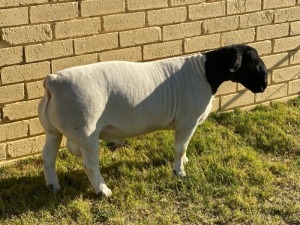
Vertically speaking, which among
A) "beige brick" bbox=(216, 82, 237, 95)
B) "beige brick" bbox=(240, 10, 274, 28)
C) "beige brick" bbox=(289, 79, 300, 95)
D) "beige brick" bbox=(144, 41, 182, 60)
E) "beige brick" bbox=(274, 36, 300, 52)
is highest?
"beige brick" bbox=(240, 10, 274, 28)

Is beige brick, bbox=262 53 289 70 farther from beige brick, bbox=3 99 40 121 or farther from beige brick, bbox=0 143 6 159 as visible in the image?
beige brick, bbox=0 143 6 159

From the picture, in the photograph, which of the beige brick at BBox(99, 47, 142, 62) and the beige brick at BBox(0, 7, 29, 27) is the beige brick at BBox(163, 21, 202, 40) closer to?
the beige brick at BBox(99, 47, 142, 62)

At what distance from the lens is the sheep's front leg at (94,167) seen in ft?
15.3

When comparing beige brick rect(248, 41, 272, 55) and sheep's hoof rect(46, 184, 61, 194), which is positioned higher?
beige brick rect(248, 41, 272, 55)

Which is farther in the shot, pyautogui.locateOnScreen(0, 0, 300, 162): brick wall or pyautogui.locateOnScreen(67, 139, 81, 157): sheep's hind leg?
pyautogui.locateOnScreen(0, 0, 300, 162): brick wall

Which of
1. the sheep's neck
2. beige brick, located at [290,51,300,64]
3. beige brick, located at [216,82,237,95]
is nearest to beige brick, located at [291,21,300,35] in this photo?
beige brick, located at [290,51,300,64]

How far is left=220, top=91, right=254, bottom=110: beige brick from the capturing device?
688 cm

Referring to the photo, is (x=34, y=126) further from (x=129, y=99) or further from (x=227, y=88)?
(x=227, y=88)

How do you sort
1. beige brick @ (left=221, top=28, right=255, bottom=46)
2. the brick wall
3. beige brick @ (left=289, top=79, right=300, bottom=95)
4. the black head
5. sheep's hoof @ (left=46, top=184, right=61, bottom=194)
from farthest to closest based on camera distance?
beige brick @ (left=289, top=79, right=300, bottom=95)
beige brick @ (left=221, top=28, right=255, bottom=46)
the brick wall
sheep's hoof @ (left=46, top=184, right=61, bottom=194)
the black head

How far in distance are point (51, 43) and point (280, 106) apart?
122 inches

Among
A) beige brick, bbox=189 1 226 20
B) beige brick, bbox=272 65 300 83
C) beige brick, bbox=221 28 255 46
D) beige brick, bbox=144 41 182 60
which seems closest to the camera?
beige brick, bbox=144 41 182 60

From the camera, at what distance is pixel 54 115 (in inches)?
179

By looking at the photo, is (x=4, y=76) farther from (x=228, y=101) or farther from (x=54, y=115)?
(x=228, y=101)

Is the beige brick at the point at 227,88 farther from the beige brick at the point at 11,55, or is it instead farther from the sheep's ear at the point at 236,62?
the beige brick at the point at 11,55
